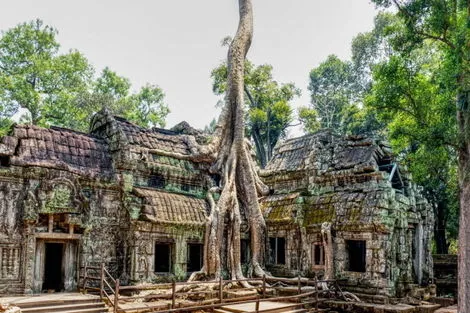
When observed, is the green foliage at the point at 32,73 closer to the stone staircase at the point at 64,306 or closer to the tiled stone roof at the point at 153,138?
the tiled stone roof at the point at 153,138

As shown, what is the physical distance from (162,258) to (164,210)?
5.72ft

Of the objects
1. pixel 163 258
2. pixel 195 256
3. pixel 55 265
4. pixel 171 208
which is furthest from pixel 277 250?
pixel 55 265

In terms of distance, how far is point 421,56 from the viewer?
24312 mm

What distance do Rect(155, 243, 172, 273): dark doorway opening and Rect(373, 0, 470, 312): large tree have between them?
852cm

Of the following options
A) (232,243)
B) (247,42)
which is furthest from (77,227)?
(247,42)

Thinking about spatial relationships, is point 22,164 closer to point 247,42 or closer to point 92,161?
point 92,161

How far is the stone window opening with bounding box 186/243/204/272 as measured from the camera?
1464 cm

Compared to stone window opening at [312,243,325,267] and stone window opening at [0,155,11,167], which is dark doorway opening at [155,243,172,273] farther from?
stone window opening at [0,155,11,167]

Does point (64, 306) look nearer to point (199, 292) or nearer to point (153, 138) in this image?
point (199, 292)

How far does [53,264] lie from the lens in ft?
41.7

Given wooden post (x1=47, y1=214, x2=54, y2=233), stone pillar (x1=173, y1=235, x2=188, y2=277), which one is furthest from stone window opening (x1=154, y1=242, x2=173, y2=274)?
wooden post (x1=47, y1=214, x2=54, y2=233)

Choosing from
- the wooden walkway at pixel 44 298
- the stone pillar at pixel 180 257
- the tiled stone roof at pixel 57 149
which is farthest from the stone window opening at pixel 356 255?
the tiled stone roof at pixel 57 149

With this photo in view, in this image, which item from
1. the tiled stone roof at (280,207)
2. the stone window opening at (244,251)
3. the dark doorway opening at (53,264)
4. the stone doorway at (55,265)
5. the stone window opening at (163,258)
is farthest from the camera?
the stone window opening at (244,251)

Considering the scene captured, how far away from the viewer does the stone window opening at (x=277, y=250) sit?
16.2 metres
